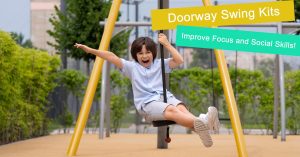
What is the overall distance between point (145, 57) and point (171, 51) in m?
0.27

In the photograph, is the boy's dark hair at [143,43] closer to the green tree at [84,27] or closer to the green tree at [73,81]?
the green tree at [84,27]

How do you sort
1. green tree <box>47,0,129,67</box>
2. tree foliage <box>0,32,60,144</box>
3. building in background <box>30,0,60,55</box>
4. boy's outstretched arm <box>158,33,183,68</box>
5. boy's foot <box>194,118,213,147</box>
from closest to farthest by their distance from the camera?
1. boy's foot <box>194,118,213,147</box>
2. boy's outstretched arm <box>158,33,183,68</box>
3. tree foliage <box>0,32,60,144</box>
4. green tree <box>47,0,129,67</box>
5. building in background <box>30,0,60,55</box>

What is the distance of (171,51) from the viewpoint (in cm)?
568

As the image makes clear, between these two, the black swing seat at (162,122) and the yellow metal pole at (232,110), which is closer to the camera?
the black swing seat at (162,122)

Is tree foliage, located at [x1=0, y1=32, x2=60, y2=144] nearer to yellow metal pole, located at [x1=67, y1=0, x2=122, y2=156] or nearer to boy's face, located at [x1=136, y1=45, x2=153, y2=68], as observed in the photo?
yellow metal pole, located at [x1=67, y1=0, x2=122, y2=156]

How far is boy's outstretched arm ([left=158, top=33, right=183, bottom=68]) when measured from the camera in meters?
5.54

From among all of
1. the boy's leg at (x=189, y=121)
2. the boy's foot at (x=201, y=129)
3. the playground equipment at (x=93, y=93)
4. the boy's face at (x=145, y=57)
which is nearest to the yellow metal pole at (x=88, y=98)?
the playground equipment at (x=93, y=93)

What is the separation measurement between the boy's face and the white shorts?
403mm

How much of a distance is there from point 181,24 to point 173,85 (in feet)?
18.1

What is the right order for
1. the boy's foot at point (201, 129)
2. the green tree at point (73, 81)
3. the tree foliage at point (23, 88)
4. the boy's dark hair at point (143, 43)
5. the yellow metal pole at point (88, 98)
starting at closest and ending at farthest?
the boy's foot at point (201, 129) → the boy's dark hair at point (143, 43) → the yellow metal pole at point (88, 98) → the tree foliage at point (23, 88) → the green tree at point (73, 81)

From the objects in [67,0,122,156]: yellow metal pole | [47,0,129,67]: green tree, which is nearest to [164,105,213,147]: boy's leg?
[67,0,122,156]: yellow metal pole

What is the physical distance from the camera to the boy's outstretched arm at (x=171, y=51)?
5541 millimetres

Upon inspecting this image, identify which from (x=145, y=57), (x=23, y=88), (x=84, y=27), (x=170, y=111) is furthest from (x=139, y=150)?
(x=84, y=27)

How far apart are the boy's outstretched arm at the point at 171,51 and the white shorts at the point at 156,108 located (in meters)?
0.36
